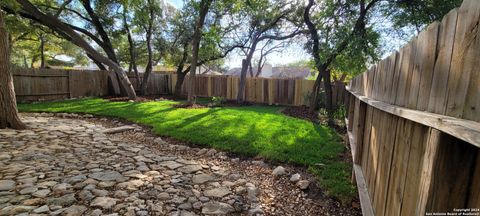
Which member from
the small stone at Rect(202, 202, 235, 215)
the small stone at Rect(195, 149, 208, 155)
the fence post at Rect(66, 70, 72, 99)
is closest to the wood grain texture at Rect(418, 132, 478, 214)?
the small stone at Rect(202, 202, 235, 215)

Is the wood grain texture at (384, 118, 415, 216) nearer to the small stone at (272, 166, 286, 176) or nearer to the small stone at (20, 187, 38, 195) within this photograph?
the small stone at (272, 166, 286, 176)

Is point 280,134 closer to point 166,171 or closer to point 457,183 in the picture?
point 166,171

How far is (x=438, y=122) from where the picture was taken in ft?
2.82

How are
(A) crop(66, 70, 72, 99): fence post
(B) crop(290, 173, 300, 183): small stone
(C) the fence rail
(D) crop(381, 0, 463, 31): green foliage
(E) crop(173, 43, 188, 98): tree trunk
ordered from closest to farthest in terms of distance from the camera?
1. (B) crop(290, 173, 300, 183): small stone
2. (D) crop(381, 0, 463, 31): green foliage
3. (C) the fence rail
4. (A) crop(66, 70, 72, 99): fence post
5. (E) crop(173, 43, 188, 98): tree trunk

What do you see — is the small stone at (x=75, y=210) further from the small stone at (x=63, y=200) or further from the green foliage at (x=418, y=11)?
the green foliage at (x=418, y=11)

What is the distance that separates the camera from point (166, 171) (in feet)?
11.2

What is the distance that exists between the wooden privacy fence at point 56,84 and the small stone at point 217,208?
1103 centimetres

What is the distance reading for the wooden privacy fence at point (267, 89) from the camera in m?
11.9

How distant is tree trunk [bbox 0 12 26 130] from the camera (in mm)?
4828

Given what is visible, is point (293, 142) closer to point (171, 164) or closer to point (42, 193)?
point (171, 164)

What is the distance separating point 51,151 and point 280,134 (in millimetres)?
4263

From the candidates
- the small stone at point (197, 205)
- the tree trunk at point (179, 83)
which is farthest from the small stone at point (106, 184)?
the tree trunk at point (179, 83)

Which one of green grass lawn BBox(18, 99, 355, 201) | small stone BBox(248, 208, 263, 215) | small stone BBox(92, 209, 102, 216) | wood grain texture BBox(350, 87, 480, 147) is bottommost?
small stone BBox(248, 208, 263, 215)

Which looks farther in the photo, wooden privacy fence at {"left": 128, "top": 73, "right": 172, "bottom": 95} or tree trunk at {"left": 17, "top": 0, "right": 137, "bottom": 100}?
wooden privacy fence at {"left": 128, "top": 73, "right": 172, "bottom": 95}
